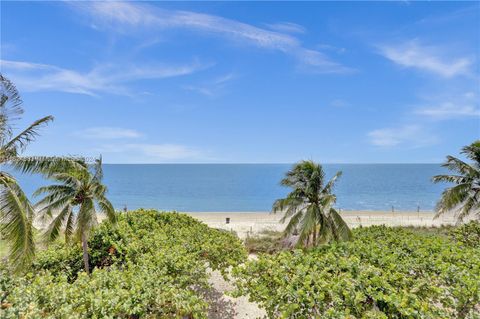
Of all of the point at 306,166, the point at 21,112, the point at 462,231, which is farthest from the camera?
the point at 306,166

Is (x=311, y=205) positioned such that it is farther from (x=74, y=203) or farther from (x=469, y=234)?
(x=74, y=203)

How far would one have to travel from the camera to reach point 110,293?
26.7 feet

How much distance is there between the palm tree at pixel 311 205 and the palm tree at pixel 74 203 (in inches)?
419

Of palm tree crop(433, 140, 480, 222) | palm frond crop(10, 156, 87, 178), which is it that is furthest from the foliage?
palm frond crop(10, 156, 87, 178)

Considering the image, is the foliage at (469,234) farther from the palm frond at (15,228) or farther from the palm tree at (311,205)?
the palm frond at (15,228)

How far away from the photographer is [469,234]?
636 inches

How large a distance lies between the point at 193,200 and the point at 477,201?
72.0 m

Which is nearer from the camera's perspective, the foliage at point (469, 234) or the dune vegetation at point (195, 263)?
the dune vegetation at point (195, 263)

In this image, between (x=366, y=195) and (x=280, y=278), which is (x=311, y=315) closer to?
(x=280, y=278)

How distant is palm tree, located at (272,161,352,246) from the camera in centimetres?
1706

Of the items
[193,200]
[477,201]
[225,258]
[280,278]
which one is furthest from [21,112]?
[193,200]

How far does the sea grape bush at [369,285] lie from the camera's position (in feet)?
26.5

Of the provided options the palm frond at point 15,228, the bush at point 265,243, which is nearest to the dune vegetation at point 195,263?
the palm frond at point 15,228

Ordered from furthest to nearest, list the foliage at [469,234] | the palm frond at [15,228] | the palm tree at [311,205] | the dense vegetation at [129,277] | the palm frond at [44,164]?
the palm tree at [311,205]
the foliage at [469,234]
the palm frond at [44,164]
the palm frond at [15,228]
the dense vegetation at [129,277]
